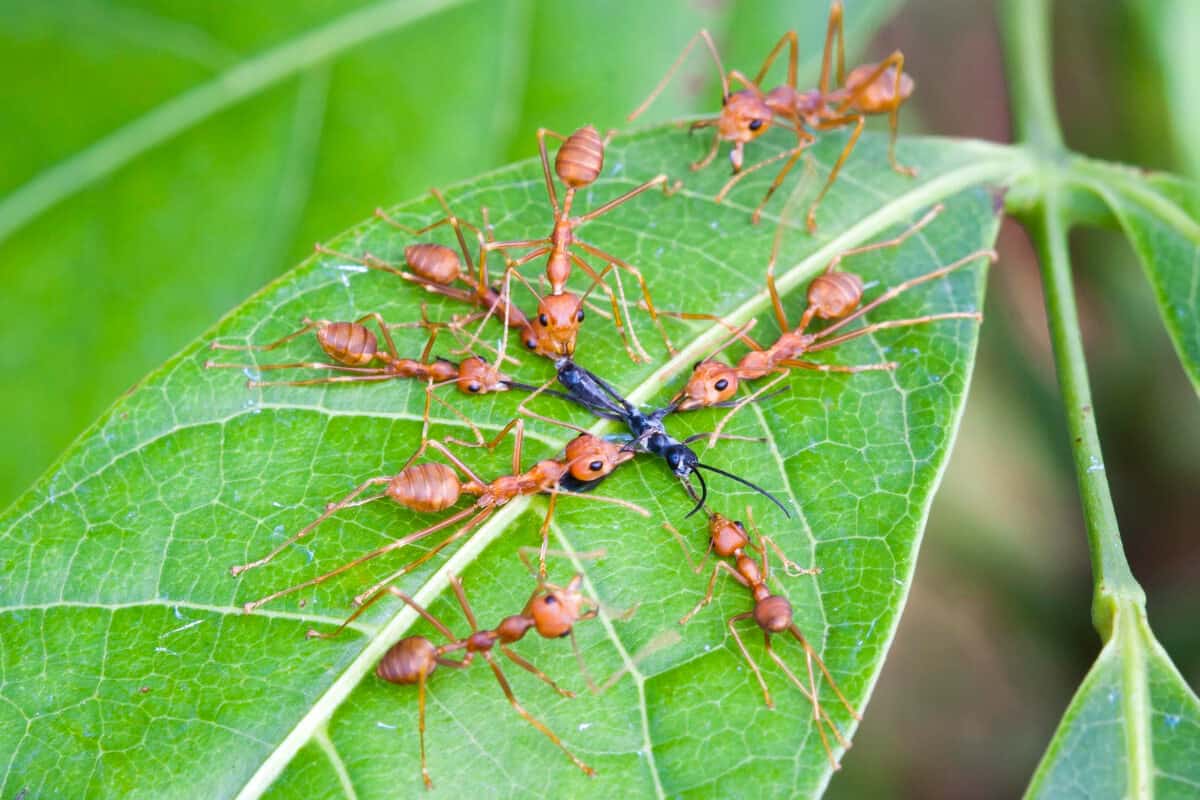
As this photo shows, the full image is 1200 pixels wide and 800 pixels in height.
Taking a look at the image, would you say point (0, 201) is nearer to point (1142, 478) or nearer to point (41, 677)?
point (41, 677)

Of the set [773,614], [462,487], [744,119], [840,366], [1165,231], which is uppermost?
[744,119]

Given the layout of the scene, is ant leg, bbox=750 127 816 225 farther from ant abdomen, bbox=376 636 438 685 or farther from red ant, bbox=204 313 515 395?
ant abdomen, bbox=376 636 438 685

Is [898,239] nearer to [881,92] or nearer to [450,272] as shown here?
[881,92]

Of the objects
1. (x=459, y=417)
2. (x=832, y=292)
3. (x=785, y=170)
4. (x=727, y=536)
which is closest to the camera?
(x=727, y=536)

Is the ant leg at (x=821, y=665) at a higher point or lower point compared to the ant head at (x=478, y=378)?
lower

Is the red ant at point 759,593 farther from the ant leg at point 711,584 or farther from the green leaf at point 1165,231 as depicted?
the green leaf at point 1165,231

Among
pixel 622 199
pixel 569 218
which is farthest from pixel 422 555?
pixel 622 199

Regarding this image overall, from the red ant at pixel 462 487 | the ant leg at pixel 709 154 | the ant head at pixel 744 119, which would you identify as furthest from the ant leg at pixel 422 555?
the ant head at pixel 744 119
